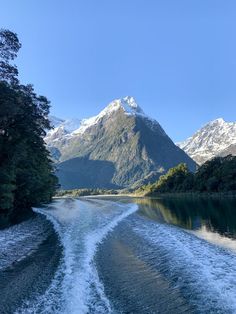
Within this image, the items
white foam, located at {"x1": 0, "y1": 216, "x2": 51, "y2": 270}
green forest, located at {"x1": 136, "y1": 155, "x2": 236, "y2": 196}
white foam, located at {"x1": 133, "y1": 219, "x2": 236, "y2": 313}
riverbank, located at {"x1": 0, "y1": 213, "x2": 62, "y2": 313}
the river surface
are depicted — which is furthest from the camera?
green forest, located at {"x1": 136, "y1": 155, "x2": 236, "y2": 196}

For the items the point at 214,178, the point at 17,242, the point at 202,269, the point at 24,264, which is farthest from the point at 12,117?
the point at 214,178

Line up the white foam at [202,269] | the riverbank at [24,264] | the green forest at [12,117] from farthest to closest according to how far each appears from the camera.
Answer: the green forest at [12,117] → the riverbank at [24,264] → the white foam at [202,269]

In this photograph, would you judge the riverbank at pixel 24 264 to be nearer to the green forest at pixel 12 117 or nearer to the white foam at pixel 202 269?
the white foam at pixel 202 269

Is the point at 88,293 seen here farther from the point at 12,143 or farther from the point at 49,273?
the point at 12,143

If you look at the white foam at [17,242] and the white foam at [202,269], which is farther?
the white foam at [17,242]

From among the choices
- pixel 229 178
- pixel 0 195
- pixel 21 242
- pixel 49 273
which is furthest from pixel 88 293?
pixel 229 178


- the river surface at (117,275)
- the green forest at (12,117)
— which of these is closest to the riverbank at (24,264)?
the river surface at (117,275)

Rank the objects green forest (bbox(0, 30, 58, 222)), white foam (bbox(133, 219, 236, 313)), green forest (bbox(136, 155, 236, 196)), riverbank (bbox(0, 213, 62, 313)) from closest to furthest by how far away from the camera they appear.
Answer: white foam (bbox(133, 219, 236, 313))
riverbank (bbox(0, 213, 62, 313))
green forest (bbox(0, 30, 58, 222))
green forest (bbox(136, 155, 236, 196))

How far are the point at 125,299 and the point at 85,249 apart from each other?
1231 centimetres

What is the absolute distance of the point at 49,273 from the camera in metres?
21.8

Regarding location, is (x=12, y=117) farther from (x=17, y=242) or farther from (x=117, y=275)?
(x=117, y=275)

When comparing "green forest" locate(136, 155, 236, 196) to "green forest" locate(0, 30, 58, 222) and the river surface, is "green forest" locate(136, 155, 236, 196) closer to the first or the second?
"green forest" locate(0, 30, 58, 222)

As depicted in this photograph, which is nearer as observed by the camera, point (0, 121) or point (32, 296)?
point (32, 296)

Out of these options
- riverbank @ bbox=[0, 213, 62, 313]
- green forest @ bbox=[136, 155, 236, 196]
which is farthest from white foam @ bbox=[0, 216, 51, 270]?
green forest @ bbox=[136, 155, 236, 196]
